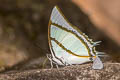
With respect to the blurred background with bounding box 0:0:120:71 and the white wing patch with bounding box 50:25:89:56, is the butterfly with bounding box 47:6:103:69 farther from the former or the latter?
the blurred background with bounding box 0:0:120:71

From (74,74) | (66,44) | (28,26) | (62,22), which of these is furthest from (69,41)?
(28,26)

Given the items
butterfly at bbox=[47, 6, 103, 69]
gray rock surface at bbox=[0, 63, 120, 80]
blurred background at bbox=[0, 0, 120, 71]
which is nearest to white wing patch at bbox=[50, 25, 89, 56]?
butterfly at bbox=[47, 6, 103, 69]

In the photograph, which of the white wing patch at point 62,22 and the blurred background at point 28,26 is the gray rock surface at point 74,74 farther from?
the blurred background at point 28,26

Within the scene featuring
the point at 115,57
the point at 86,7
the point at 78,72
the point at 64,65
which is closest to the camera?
the point at 78,72

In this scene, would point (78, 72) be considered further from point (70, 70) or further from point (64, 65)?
point (64, 65)

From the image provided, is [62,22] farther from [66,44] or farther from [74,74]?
[74,74]

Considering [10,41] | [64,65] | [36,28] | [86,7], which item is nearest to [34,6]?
[36,28]

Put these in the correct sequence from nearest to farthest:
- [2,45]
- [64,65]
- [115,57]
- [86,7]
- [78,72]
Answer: [78,72] < [64,65] < [115,57] < [2,45] < [86,7]

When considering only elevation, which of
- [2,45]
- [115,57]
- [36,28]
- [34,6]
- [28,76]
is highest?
[34,6]

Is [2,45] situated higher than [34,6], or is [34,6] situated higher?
[34,6]
